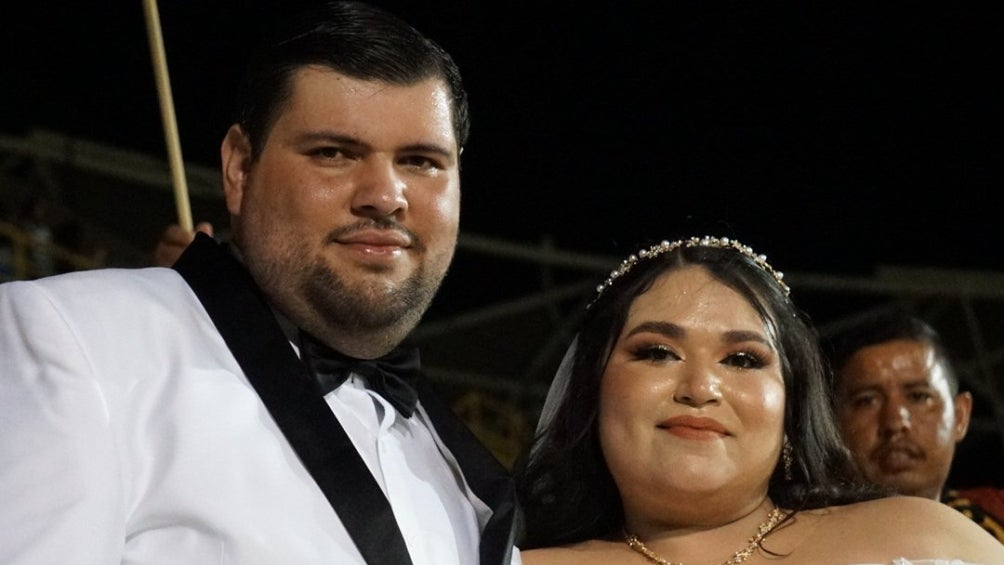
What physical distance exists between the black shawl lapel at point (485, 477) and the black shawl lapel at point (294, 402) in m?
0.25

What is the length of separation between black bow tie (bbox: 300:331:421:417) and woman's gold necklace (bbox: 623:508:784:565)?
585mm

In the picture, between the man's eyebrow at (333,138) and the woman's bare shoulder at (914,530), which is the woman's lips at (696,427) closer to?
the woman's bare shoulder at (914,530)

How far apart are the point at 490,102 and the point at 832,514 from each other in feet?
19.6

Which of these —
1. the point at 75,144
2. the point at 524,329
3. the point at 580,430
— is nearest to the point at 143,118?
the point at 75,144

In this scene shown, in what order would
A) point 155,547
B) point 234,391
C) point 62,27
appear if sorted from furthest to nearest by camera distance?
point 62,27, point 234,391, point 155,547

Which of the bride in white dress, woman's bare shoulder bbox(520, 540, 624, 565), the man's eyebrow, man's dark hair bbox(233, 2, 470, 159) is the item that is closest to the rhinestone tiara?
the bride in white dress

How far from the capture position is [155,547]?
1.79m

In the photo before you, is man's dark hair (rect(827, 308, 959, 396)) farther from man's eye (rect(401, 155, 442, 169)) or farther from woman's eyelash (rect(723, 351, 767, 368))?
man's eye (rect(401, 155, 442, 169))

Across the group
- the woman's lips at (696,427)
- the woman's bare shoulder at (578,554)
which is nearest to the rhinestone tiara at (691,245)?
the woman's lips at (696,427)

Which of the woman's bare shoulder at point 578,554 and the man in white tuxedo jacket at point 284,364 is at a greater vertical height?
the man in white tuxedo jacket at point 284,364

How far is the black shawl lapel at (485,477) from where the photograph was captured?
2178 mm

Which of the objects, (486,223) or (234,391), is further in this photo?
(486,223)

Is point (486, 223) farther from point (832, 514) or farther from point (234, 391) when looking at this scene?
point (234, 391)

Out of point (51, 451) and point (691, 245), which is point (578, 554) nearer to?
point (691, 245)
